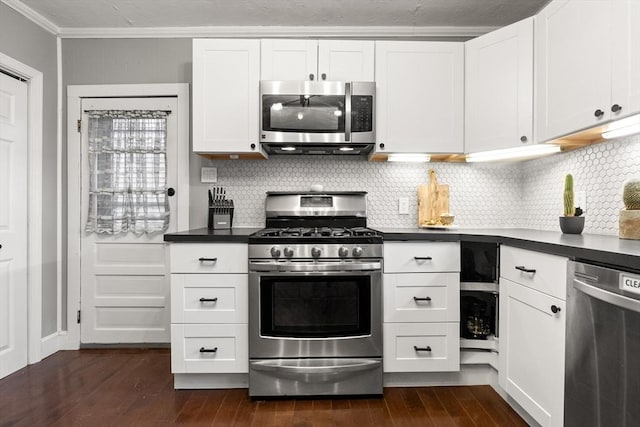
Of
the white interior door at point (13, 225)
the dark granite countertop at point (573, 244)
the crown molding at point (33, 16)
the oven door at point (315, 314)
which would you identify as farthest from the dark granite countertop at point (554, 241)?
the crown molding at point (33, 16)

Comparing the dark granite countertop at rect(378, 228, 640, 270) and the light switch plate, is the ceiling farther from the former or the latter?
the dark granite countertop at rect(378, 228, 640, 270)

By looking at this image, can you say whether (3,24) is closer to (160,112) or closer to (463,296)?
(160,112)

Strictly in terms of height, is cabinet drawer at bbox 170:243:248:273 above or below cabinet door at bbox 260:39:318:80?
below

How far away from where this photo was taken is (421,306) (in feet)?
7.39

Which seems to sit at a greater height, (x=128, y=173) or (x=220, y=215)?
(x=128, y=173)

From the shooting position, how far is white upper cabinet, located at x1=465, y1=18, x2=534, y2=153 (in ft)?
7.43

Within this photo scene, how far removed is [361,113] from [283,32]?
995mm

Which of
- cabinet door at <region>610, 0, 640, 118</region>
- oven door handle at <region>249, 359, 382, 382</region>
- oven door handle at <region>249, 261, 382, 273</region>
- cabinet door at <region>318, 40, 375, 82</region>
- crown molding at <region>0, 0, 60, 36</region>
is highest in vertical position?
crown molding at <region>0, 0, 60, 36</region>

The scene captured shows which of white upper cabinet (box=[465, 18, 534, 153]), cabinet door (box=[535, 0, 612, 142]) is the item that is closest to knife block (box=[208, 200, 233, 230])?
white upper cabinet (box=[465, 18, 534, 153])

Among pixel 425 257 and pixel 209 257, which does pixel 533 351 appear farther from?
pixel 209 257

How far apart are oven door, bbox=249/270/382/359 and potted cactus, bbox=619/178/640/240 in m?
1.23

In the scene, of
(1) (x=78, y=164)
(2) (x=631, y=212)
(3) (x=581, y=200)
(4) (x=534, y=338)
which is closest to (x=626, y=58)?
(2) (x=631, y=212)

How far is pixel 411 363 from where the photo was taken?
2248 millimetres

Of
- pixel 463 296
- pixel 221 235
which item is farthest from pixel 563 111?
pixel 221 235
